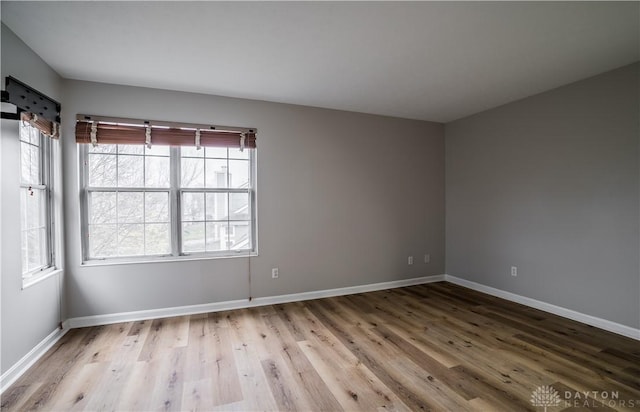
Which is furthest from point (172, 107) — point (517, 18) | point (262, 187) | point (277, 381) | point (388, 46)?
point (517, 18)

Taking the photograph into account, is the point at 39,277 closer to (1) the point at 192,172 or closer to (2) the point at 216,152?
(1) the point at 192,172

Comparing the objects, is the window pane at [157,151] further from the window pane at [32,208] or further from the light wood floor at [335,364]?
the light wood floor at [335,364]

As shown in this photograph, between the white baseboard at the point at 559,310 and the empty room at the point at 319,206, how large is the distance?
0.03 meters

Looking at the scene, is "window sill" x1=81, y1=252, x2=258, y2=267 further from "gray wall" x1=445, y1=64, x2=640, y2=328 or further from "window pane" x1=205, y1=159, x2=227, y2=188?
"gray wall" x1=445, y1=64, x2=640, y2=328

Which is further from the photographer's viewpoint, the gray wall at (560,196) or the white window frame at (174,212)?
the white window frame at (174,212)

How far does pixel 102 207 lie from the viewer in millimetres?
3197

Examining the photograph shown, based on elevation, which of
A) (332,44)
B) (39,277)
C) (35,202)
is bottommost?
(39,277)

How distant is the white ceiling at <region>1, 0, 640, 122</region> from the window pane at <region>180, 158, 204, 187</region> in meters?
0.82

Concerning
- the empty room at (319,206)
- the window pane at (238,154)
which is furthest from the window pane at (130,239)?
the window pane at (238,154)

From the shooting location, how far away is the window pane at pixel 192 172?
11.4 ft

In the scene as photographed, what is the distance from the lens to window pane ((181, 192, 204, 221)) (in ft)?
11.4

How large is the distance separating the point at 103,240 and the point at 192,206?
0.96 m

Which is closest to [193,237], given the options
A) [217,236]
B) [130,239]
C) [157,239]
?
[217,236]

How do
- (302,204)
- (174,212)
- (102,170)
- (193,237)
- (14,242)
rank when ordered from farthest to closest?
(302,204) → (193,237) → (174,212) → (102,170) → (14,242)
